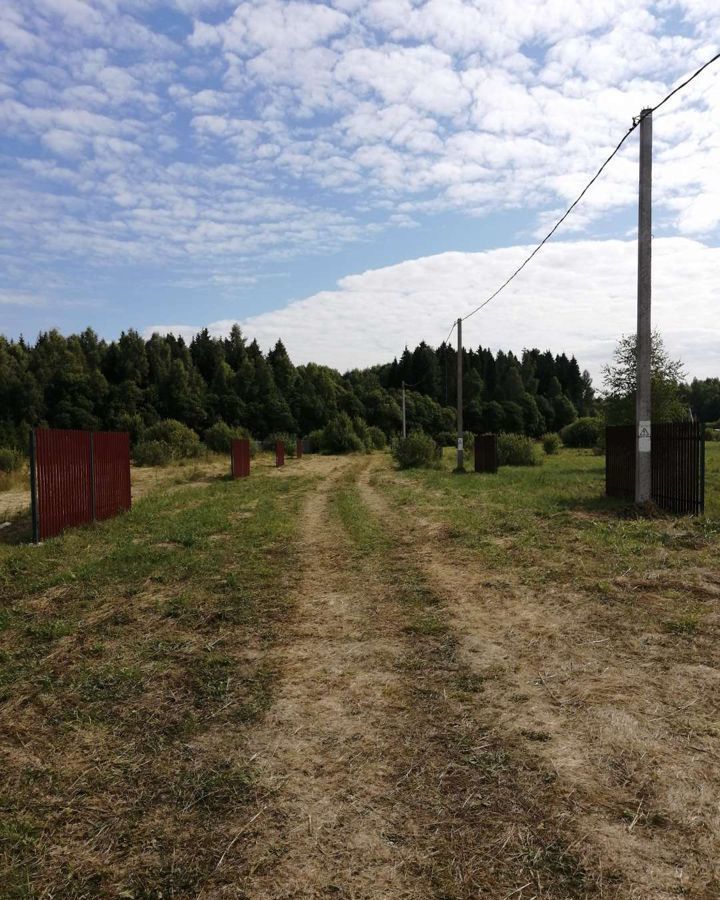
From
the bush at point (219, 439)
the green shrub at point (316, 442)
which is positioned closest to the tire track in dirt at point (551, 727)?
the bush at point (219, 439)

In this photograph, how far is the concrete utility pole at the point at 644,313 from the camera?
11.7 metres

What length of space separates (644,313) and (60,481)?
1104 centimetres

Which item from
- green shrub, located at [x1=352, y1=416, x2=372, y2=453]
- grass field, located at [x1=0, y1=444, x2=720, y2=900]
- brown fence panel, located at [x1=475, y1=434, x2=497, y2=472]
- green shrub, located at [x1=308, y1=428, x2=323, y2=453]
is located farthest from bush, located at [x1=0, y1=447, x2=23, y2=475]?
green shrub, located at [x1=352, y1=416, x2=372, y2=453]

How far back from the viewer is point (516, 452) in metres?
33.1

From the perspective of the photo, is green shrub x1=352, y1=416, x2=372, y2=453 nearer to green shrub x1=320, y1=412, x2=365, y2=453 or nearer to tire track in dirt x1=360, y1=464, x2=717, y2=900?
green shrub x1=320, y1=412, x2=365, y2=453

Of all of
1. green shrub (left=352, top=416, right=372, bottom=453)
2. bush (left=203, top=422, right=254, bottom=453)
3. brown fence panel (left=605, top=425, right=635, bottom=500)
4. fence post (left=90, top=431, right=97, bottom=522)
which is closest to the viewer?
fence post (left=90, top=431, right=97, bottom=522)

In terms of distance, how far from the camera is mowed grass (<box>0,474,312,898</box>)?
2.57m

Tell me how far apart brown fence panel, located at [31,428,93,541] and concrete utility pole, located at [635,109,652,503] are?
34.3 ft

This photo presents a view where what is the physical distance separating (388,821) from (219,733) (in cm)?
126

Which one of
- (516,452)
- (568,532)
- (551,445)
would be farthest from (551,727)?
(551,445)

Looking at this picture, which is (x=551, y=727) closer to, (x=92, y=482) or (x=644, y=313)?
(x=644, y=313)

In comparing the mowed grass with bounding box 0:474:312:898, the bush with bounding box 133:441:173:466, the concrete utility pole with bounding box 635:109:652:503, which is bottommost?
the mowed grass with bounding box 0:474:312:898

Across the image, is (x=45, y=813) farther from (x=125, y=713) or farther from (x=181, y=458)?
(x=181, y=458)

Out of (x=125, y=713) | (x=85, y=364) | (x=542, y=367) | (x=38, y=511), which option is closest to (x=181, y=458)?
(x=38, y=511)
